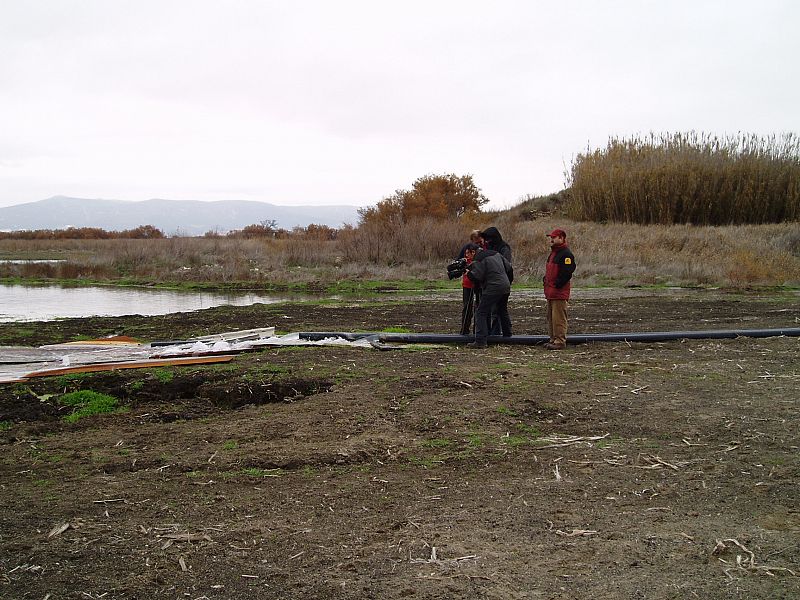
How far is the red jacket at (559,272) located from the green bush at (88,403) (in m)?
6.08

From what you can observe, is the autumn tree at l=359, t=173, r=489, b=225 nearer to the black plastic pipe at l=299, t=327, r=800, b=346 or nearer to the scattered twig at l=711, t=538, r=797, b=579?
the black plastic pipe at l=299, t=327, r=800, b=346

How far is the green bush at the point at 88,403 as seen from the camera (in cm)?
859

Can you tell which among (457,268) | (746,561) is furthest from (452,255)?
(746,561)

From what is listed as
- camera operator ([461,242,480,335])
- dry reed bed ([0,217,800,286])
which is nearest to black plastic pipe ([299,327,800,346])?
camera operator ([461,242,480,335])

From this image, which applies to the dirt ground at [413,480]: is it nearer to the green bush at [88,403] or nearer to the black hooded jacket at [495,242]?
the green bush at [88,403]

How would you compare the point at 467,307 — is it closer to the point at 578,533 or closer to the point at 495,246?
the point at 495,246

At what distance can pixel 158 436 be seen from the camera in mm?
7500

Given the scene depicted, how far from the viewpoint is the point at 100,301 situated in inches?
907

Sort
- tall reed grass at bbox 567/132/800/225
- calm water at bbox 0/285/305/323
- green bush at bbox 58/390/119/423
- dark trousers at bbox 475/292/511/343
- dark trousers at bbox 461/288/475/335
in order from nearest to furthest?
1. green bush at bbox 58/390/119/423
2. dark trousers at bbox 475/292/511/343
3. dark trousers at bbox 461/288/475/335
4. calm water at bbox 0/285/305/323
5. tall reed grass at bbox 567/132/800/225

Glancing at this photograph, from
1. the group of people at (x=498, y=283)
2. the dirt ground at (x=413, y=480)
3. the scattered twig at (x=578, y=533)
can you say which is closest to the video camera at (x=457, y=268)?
the group of people at (x=498, y=283)

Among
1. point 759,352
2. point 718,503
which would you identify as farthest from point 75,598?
point 759,352

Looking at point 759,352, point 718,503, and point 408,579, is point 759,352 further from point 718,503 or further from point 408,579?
point 408,579

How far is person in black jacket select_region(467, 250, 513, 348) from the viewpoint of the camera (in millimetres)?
11680

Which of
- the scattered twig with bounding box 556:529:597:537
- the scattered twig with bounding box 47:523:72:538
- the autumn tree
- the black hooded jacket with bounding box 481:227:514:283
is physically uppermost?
the autumn tree
